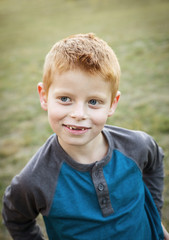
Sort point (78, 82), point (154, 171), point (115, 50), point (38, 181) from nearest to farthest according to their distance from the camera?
1. point (78, 82)
2. point (38, 181)
3. point (154, 171)
4. point (115, 50)

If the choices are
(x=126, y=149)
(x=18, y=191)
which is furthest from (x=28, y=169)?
(x=126, y=149)

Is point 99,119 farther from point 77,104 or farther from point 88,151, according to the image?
point 88,151

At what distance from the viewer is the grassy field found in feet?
11.7

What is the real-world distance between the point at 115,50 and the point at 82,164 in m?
5.64

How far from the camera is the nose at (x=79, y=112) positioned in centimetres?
128

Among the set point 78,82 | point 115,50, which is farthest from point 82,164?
point 115,50

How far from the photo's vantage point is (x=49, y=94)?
1390 millimetres

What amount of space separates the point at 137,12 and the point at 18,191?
1020 centimetres

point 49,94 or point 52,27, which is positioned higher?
point 52,27

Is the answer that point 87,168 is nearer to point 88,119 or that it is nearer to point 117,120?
point 88,119

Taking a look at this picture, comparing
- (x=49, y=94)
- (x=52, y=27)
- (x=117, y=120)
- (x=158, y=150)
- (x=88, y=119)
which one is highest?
(x=52, y=27)

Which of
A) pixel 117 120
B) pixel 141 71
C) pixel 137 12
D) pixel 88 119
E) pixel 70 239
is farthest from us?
pixel 137 12

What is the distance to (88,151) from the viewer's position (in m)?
1.54

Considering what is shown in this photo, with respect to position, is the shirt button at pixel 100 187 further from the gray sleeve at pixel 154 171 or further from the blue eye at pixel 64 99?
the blue eye at pixel 64 99
